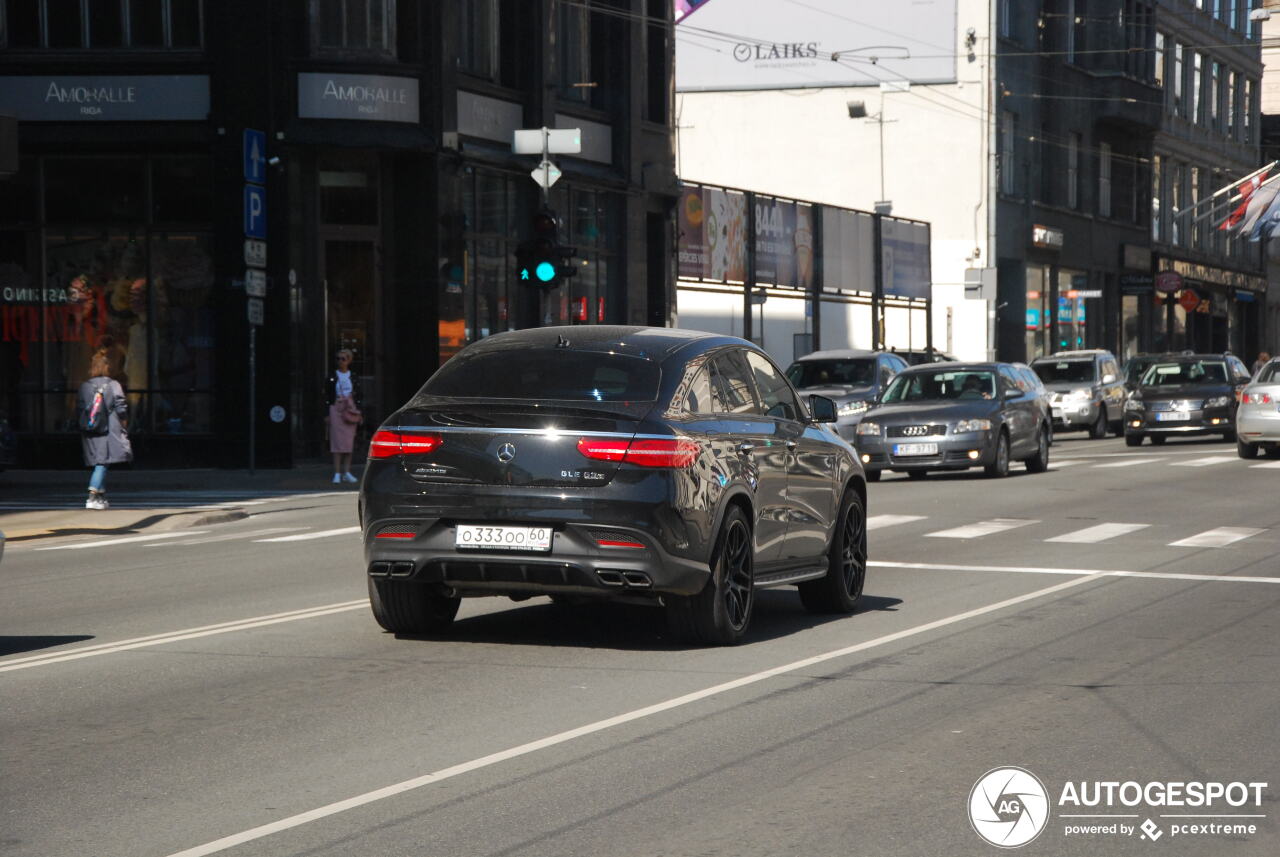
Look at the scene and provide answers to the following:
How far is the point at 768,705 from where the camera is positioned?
27.7 ft

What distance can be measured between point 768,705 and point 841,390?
22562 millimetres

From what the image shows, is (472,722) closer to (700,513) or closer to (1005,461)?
(700,513)

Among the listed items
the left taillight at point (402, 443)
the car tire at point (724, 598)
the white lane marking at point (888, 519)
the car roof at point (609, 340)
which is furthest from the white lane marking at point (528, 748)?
the white lane marking at point (888, 519)

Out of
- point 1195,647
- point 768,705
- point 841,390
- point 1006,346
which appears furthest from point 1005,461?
point 1006,346

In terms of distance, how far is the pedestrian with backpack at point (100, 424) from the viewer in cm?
2173

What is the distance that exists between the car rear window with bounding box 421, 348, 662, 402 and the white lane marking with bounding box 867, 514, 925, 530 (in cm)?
877

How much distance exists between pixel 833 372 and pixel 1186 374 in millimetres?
9125

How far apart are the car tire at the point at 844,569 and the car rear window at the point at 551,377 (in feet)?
7.57

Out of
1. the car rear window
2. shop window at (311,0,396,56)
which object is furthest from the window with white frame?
the car rear window

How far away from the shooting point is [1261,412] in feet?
95.4

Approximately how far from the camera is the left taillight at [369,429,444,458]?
9844 mm

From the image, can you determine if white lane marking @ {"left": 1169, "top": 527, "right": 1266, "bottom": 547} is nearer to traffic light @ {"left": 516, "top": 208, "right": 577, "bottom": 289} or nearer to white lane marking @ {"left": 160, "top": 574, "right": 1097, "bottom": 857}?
white lane marking @ {"left": 160, "top": 574, "right": 1097, "bottom": 857}

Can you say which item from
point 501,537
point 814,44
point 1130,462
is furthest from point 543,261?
point 814,44

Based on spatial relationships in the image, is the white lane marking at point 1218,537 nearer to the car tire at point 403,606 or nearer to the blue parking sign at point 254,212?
the car tire at point 403,606
